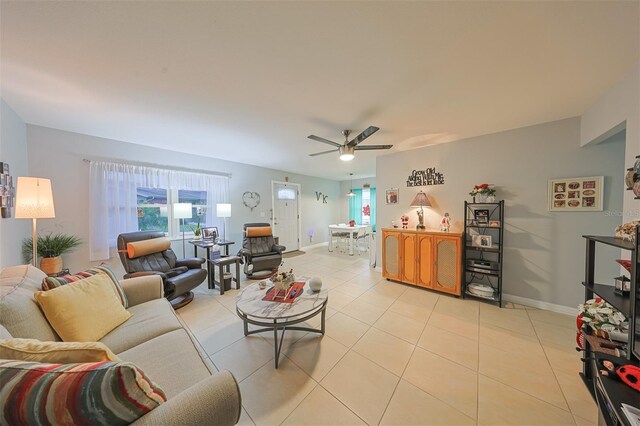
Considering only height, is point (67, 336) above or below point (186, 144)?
below

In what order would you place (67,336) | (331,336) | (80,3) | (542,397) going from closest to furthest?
(80,3) → (67,336) → (542,397) → (331,336)

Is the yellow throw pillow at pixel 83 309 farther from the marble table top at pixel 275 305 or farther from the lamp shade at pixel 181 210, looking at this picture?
the lamp shade at pixel 181 210

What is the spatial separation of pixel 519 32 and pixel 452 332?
8.18 ft

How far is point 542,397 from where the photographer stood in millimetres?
1440

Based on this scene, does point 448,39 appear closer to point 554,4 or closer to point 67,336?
point 554,4

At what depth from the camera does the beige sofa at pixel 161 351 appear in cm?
78

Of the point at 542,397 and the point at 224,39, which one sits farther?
the point at 542,397

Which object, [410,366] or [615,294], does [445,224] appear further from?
[410,366]

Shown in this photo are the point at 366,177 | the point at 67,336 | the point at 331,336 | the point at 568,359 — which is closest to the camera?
the point at 67,336

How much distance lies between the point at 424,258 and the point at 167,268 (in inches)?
148

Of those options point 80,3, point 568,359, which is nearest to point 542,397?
point 568,359

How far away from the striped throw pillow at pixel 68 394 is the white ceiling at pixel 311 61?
163 cm

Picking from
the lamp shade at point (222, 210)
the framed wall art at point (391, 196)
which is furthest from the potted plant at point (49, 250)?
the framed wall art at point (391, 196)

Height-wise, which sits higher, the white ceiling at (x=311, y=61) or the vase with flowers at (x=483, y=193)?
the white ceiling at (x=311, y=61)
